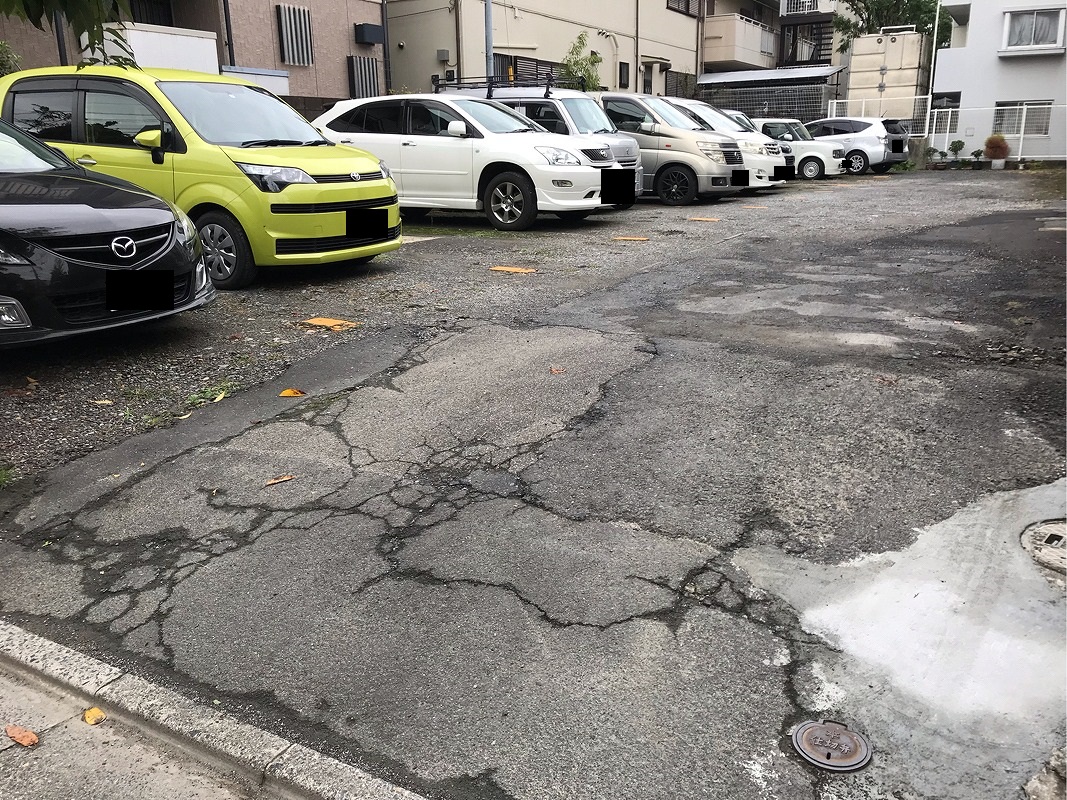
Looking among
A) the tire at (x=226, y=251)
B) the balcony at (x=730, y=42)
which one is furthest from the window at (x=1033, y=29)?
the tire at (x=226, y=251)

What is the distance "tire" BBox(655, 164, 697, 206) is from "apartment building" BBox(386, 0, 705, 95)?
6.26m

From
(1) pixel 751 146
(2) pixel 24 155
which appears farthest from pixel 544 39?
(2) pixel 24 155

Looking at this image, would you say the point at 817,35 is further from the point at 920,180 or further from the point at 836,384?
the point at 836,384

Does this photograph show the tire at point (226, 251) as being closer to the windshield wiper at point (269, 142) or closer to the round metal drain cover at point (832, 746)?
the windshield wiper at point (269, 142)

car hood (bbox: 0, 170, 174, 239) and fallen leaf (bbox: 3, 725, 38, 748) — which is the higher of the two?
car hood (bbox: 0, 170, 174, 239)

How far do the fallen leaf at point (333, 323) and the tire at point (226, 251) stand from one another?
1.33 m

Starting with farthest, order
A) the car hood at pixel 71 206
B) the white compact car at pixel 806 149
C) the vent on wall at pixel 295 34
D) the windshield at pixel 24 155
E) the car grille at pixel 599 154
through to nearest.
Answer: the white compact car at pixel 806 149 < the vent on wall at pixel 295 34 < the car grille at pixel 599 154 < the windshield at pixel 24 155 < the car hood at pixel 71 206

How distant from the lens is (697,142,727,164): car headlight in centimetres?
1502

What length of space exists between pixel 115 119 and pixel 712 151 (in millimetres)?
9802

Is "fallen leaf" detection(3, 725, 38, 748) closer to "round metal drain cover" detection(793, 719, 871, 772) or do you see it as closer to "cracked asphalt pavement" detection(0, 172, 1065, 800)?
"cracked asphalt pavement" detection(0, 172, 1065, 800)

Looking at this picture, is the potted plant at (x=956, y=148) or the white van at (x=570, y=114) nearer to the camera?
the white van at (x=570, y=114)

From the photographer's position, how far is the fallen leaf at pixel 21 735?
2705 mm

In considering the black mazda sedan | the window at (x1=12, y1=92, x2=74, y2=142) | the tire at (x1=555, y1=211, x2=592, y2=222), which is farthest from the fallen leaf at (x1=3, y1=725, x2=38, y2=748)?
the tire at (x1=555, y1=211, x2=592, y2=222)

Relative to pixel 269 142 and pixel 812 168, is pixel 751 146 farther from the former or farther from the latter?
pixel 269 142
